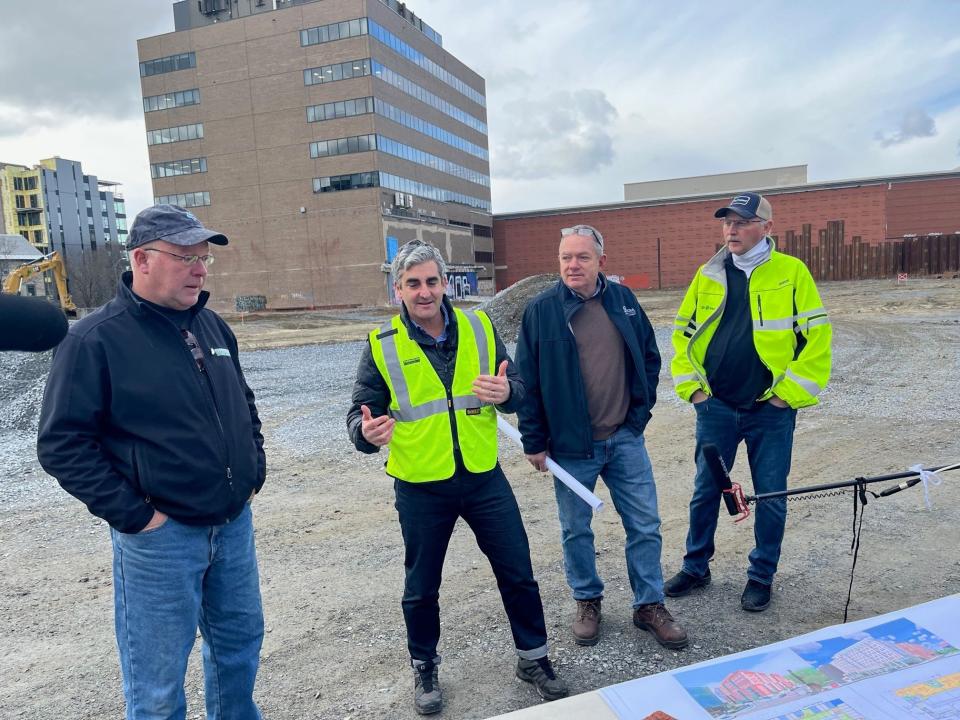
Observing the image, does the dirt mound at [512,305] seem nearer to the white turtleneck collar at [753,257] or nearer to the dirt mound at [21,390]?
the dirt mound at [21,390]

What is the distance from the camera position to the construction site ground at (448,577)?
11.0ft

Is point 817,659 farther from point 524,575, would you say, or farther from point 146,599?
point 146,599

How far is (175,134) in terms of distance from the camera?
52094mm

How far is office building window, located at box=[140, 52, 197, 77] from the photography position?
51.9 meters

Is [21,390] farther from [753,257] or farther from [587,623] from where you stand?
[753,257]

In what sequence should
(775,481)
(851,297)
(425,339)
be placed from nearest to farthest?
1. (425,339)
2. (775,481)
3. (851,297)

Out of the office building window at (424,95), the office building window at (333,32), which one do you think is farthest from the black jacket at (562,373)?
the office building window at (333,32)

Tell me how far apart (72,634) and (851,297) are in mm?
29087

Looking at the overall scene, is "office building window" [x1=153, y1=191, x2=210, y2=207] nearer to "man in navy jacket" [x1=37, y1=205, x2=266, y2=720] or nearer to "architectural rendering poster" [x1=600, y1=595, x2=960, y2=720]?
"man in navy jacket" [x1=37, y1=205, x2=266, y2=720]

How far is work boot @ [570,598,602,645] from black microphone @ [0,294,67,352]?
3.16 m

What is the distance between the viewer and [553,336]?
3.58 m

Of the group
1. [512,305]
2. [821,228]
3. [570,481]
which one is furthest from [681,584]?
[821,228]

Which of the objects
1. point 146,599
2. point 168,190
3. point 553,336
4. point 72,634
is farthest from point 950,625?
point 168,190

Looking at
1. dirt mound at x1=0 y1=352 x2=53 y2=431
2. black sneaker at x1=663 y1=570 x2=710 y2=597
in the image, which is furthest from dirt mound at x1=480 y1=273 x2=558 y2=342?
black sneaker at x1=663 y1=570 x2=710 y2=597
